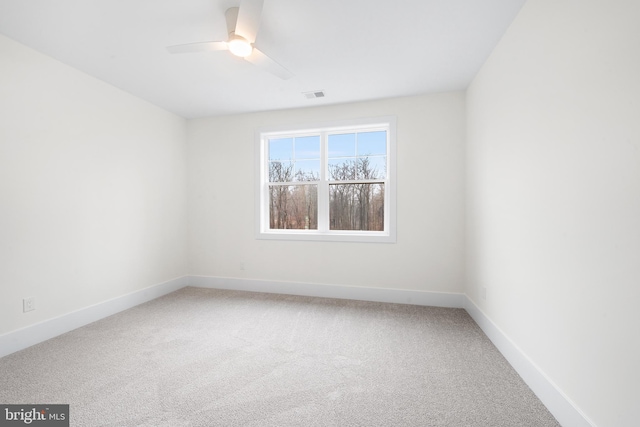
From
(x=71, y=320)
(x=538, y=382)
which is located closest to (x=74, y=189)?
(x=71, y=320)

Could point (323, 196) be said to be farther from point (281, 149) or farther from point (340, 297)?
point (340, 297)

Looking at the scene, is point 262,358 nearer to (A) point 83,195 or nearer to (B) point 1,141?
(A) point 83,195

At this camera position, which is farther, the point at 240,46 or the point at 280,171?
the point at 280,171

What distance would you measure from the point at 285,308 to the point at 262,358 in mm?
1144

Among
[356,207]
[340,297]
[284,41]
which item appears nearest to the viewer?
[284,41]

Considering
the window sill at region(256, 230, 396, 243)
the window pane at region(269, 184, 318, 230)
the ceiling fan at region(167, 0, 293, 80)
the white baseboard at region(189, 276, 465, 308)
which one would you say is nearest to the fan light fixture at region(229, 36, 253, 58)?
the ceiling fan at region(167, 0, 293, 80)

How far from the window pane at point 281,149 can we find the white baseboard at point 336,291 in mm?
1832

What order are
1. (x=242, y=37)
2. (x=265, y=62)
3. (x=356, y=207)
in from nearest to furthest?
(x=242, y=37)
(x=265, y=62)
(x=356, y=207)

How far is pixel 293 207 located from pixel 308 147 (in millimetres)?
901

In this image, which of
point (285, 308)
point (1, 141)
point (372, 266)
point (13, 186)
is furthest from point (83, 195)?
point (372, 266)

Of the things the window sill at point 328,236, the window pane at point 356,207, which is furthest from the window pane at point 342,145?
the window sill at point 328,236

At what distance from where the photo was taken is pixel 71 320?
9.14 feet

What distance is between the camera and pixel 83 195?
115 inches

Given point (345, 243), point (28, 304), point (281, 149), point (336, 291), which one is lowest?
point (336, 291)
